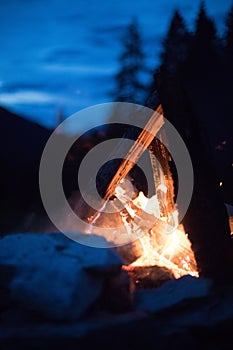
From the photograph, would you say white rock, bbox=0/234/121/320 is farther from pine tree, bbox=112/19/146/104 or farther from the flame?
pine tree, bbox=112/19/146/104

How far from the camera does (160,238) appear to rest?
380 cm

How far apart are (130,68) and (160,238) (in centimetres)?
2013

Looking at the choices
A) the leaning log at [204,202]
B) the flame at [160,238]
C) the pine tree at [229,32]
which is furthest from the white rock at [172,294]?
the pine tree at [229,32]

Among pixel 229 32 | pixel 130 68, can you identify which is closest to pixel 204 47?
pixel 229 32

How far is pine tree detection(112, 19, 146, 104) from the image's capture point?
22.3m

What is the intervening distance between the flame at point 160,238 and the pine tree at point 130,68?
18.6m

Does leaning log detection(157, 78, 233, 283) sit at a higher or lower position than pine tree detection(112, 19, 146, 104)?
lower

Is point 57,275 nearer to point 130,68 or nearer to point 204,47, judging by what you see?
point 204,47

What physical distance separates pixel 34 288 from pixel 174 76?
183cm

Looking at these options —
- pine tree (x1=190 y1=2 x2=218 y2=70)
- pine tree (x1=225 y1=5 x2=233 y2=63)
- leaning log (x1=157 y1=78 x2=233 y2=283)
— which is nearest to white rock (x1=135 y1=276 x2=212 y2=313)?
leaning log (x1=157 y1=78 x2=233 y2=283)

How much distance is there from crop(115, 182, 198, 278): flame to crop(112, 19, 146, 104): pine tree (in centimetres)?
1860

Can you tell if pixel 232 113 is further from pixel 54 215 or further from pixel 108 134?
pixel 54 215

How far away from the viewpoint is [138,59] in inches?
893

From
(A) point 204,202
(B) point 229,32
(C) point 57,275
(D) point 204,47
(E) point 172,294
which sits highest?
(B) point 229,32
